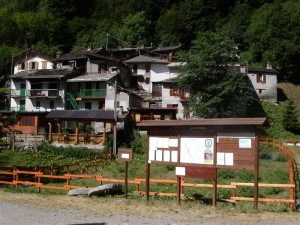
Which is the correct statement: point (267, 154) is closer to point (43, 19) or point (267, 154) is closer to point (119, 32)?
point (119, 32)

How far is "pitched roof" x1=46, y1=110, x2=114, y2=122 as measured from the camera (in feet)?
135

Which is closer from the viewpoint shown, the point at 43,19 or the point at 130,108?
the point at 130,108

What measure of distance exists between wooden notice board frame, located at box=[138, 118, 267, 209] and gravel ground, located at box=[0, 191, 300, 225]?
1246 millimetres

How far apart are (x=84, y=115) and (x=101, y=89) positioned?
536 inches

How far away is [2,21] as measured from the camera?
8519 cm

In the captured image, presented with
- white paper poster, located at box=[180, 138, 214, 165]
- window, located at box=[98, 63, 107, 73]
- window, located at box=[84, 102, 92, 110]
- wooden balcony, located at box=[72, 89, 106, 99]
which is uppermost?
window, located at box=[98, 63, 107, 73]

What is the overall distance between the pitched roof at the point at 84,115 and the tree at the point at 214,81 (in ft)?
32.0

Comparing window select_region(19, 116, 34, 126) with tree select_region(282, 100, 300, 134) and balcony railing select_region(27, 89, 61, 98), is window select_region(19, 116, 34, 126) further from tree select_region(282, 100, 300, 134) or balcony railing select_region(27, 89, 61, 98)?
tree select_region(282, 100, 300, 134)

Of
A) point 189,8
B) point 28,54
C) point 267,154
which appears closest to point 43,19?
point 28,54

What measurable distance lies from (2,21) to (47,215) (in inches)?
3182

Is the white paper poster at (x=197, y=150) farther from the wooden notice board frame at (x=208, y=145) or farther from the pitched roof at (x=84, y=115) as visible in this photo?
the pitched roof at (x=84, y=115)

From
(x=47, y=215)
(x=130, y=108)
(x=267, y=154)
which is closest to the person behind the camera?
(x=47, y=215)

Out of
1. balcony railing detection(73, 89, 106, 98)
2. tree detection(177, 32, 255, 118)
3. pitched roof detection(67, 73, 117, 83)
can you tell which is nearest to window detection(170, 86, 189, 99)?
tree detection(177, 32, 255, 118)

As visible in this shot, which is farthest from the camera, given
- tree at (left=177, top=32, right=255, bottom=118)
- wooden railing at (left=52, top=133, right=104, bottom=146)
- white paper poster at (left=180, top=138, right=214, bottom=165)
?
tree at (left=177, top=32, right=255, bottom=118)
